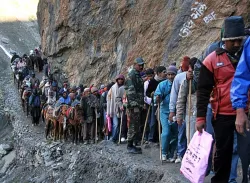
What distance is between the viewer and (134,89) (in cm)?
860

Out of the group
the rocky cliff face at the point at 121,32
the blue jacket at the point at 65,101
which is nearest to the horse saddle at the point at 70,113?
the blue jacket at the point at 65,101

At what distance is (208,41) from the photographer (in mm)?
12875

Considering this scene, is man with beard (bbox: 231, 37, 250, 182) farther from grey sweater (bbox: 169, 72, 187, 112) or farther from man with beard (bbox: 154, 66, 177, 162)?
man with beard (bbox: 154, 66, 177, 162)

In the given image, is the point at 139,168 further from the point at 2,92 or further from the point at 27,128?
the point at 2,92

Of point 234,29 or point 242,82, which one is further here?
point 234,29

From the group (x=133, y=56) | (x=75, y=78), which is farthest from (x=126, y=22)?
(x=75, y=78)

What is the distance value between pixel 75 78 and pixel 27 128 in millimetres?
3620

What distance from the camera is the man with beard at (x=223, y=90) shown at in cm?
444

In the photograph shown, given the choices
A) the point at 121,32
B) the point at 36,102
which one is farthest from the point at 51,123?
the point at 121,32

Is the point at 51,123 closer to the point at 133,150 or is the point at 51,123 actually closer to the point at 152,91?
the point at 133,150

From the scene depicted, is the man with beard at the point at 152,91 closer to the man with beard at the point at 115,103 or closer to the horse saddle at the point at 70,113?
the man with beard at the point at 115,103

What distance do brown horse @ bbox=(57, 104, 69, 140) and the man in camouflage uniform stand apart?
574 centimetres

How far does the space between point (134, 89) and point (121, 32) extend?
33.3 feet

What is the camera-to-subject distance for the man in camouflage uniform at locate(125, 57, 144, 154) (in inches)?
336
